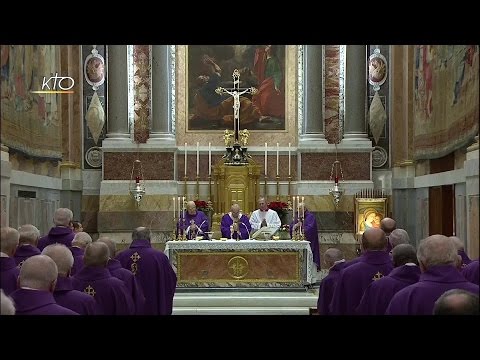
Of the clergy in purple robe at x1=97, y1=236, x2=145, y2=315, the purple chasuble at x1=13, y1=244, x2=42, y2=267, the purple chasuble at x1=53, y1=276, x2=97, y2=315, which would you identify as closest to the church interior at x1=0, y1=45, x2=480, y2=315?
the clergy in purple robe at x1=97, y1=236, x2=145, y2=315

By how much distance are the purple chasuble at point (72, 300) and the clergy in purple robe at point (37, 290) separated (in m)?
0.79

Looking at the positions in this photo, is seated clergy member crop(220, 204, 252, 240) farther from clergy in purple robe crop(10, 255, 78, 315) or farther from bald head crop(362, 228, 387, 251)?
clergy in purple robe crop(10, 255, 78, 315)

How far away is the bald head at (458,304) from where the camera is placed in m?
4.26

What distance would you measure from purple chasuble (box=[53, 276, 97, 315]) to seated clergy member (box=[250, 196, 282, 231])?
8.98 metres

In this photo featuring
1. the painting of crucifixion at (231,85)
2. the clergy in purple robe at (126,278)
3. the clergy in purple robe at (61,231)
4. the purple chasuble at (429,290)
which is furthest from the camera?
the painting of crucifixion at (231,85)

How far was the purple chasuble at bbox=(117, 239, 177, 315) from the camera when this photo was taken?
10.0 meters

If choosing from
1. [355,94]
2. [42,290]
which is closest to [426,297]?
[42,290]

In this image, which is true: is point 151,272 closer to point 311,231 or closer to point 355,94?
point 311,231

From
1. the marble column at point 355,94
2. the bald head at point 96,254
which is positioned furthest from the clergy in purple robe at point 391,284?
the marble column at point 355,94

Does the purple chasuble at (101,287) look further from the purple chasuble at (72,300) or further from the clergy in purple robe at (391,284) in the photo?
the clergy in purple robe at (391,284)

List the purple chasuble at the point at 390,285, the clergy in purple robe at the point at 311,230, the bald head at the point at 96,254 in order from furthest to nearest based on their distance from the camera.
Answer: the clergy in purple robe at the point at 311,230 → the bald head at the point at 96,254 → the purple chasuble at the point at 390,285

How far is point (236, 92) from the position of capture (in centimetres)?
1750
